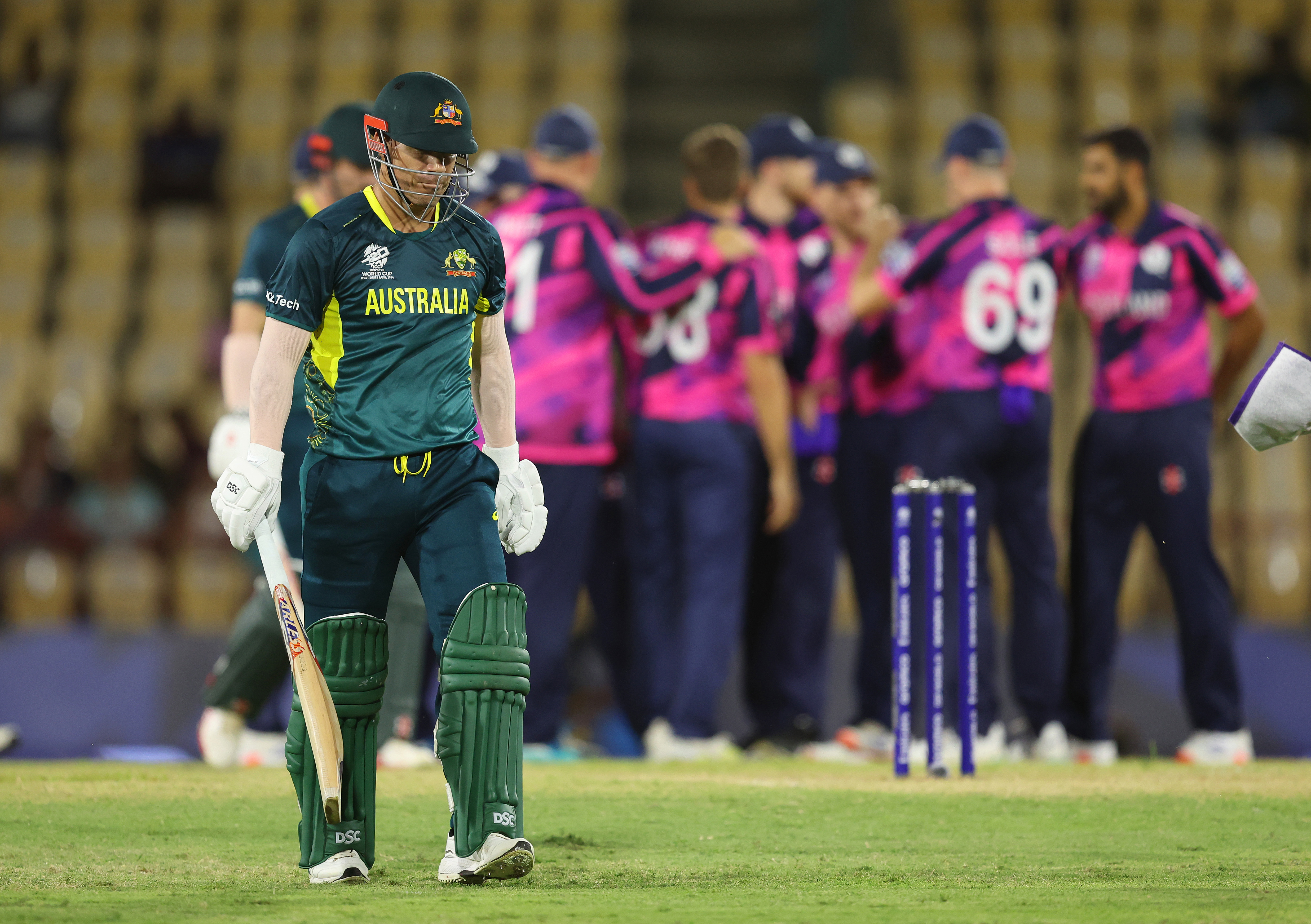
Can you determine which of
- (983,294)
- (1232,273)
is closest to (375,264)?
(983,294)

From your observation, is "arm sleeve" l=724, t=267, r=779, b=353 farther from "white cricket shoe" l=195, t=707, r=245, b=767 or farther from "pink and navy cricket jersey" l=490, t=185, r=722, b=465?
"white cricket shoe" l=195, t=707, r=245, b=767

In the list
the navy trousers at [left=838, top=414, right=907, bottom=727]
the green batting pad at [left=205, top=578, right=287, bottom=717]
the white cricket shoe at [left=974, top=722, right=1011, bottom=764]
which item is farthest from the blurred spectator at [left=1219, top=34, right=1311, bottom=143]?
the green batting pad at [left=205, top=578, right=287, bottom=717]

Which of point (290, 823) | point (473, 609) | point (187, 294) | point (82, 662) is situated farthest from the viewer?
point (187, 294)

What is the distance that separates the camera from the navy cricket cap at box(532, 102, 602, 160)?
7648 mm

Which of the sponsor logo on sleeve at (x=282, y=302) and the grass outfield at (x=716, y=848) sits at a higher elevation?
the sponsor logo on sleeve at (x=282, y=302)

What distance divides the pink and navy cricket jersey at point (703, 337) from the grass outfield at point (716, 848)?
1600 millimetres

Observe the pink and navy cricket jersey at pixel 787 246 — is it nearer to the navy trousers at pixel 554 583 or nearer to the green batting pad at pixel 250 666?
the navy trousers at pixel 554 583

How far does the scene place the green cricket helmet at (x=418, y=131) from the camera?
4.38 m

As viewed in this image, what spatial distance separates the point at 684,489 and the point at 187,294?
20.3 ft

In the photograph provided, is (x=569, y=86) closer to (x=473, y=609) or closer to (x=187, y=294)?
(x=187, y=294)

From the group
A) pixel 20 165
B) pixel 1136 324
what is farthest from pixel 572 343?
pixel 20 165

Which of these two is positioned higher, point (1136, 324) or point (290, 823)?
point (1136, 324)

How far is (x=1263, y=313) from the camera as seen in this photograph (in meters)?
7.61

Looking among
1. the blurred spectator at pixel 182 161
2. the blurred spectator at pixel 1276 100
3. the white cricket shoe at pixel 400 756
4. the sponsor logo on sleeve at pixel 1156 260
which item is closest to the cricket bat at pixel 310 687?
the white cricket shoe at pixel 400 756
